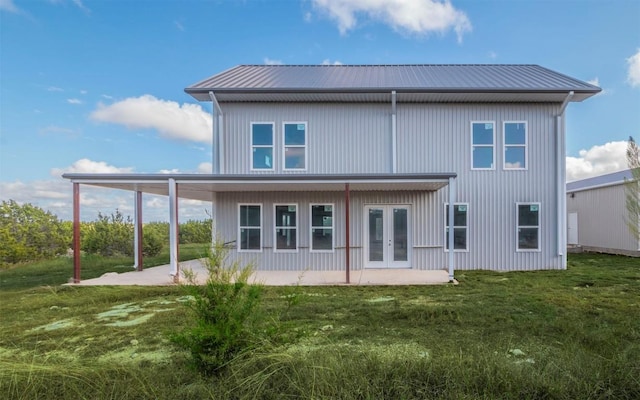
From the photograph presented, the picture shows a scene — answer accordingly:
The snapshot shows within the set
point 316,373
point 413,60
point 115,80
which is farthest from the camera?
point 413,60

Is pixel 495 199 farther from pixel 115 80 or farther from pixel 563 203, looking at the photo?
pixel 115 80

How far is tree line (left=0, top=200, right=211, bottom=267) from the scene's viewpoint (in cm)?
1280

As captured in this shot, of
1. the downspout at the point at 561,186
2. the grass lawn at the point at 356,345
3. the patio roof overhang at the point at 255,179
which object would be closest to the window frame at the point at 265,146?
the patio roof overhang at the point at 255,179

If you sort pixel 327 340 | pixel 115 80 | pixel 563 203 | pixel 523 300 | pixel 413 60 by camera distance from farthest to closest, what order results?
pixel 413 60
pixel 115 80
pixel 563 203
pixel 523 300
pixel 327 340

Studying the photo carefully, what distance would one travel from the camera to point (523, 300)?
Answer: 6.41m

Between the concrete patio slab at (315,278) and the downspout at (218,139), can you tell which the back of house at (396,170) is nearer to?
the downspout at (218,139)

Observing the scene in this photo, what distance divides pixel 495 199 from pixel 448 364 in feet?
28.5

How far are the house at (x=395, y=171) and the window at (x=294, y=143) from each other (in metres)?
0.03

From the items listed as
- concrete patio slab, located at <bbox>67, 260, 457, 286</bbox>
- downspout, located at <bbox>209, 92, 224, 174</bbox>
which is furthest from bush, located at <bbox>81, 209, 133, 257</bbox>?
downspout, located at <bbox>209, 92, 224, 174</bbox>

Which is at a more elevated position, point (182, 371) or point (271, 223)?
point (271, 223)

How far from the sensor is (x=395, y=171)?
10.4 m

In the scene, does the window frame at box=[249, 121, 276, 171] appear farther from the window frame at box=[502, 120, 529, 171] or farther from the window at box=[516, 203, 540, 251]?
the window at box=[516, 203, 540, 251]

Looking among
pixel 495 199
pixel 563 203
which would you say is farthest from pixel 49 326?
pixel 563 203

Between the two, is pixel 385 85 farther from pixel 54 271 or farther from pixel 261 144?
pixel 54 271
